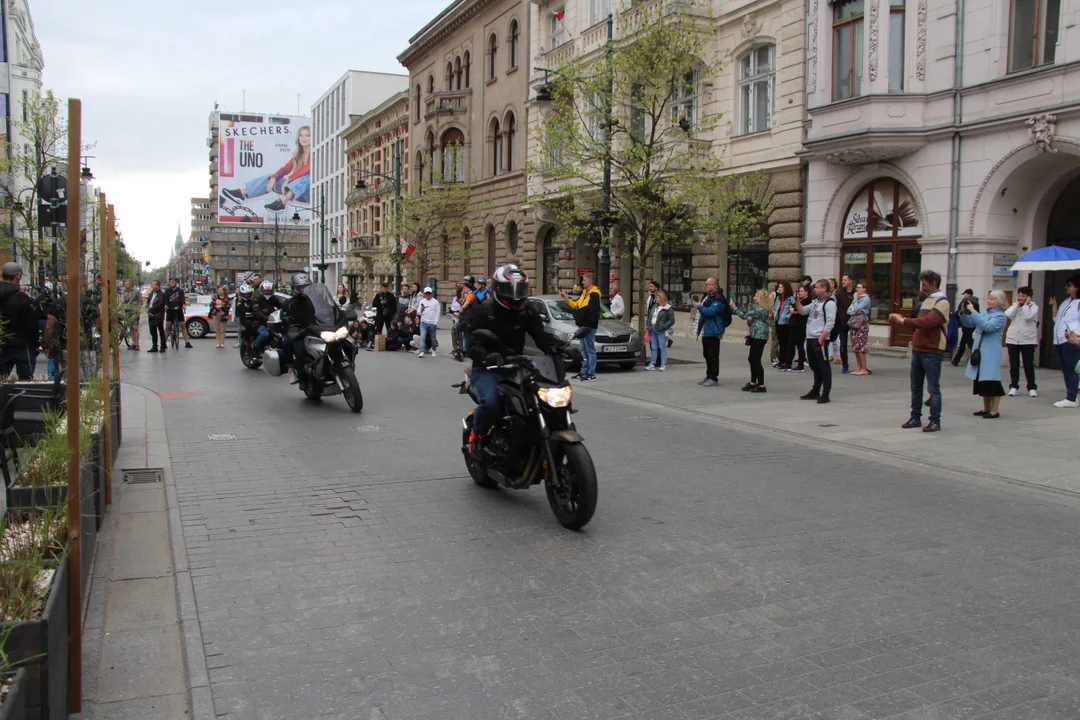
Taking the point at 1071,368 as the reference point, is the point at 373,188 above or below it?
above

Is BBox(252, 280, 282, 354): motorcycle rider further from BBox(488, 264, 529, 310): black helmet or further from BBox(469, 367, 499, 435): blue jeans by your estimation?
BBox(488, 264, 529, 310): black helmet

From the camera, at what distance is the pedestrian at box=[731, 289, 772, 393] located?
1437 cm

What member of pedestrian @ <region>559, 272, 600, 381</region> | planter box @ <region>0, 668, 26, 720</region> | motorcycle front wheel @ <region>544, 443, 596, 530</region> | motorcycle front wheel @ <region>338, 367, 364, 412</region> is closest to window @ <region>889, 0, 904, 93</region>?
pedestrian @ <region>559, 272, 600, 381</region>

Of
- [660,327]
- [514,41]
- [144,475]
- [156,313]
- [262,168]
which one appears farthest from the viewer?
[262,168]

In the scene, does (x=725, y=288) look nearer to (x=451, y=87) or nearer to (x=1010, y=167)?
(x=1010, y=167)

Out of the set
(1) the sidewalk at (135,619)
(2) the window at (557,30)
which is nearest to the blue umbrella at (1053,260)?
(1) the sidewalk at (135,619)

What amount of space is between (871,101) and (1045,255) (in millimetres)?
5949

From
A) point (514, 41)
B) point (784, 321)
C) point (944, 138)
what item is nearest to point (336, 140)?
point (514, 41)

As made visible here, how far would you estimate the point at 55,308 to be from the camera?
34.4 feet

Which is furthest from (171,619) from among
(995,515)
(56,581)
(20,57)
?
(20,57)

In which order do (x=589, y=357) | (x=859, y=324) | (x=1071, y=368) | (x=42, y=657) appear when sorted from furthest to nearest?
(x=859, y=324)
(x=589, y=357)
(x=1071, y=368)
(x=42, y=657)

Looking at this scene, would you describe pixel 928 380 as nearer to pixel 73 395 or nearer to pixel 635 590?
pixel 635 590

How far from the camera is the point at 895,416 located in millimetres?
11766

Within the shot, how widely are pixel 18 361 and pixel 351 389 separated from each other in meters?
3.91
